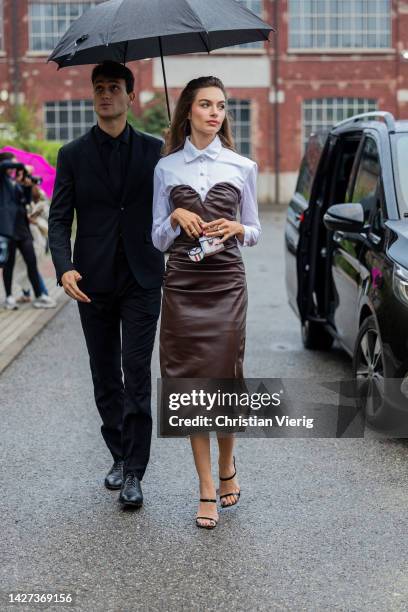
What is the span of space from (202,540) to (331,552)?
56 centimetres

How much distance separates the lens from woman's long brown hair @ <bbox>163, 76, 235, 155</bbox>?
5.05 m

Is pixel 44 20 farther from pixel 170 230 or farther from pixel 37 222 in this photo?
pixel 170 230

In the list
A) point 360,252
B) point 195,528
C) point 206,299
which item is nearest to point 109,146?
point 206,299

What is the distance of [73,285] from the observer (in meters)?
5.24

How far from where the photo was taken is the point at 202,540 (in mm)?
4965

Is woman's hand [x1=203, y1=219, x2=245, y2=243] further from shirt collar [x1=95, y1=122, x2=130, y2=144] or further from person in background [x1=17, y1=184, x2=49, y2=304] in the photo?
person in background [x1=17, y1=184, x2=49, y2=304]

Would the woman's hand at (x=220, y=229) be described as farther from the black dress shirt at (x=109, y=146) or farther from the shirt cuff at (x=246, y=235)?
the black dress shirt at (x=109, y=146)

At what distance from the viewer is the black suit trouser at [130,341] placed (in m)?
5.43

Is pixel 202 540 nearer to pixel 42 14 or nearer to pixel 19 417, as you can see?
pixel 19 417

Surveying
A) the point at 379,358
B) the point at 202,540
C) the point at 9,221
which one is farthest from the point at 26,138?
the point at 202,540

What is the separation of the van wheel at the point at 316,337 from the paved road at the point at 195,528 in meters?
2.61

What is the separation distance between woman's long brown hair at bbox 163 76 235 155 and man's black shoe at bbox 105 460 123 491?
1654mm

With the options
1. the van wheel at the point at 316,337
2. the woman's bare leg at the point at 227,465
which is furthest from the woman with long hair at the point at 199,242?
the van wheel at the point at 316,337

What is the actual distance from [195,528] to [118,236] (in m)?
1.37
